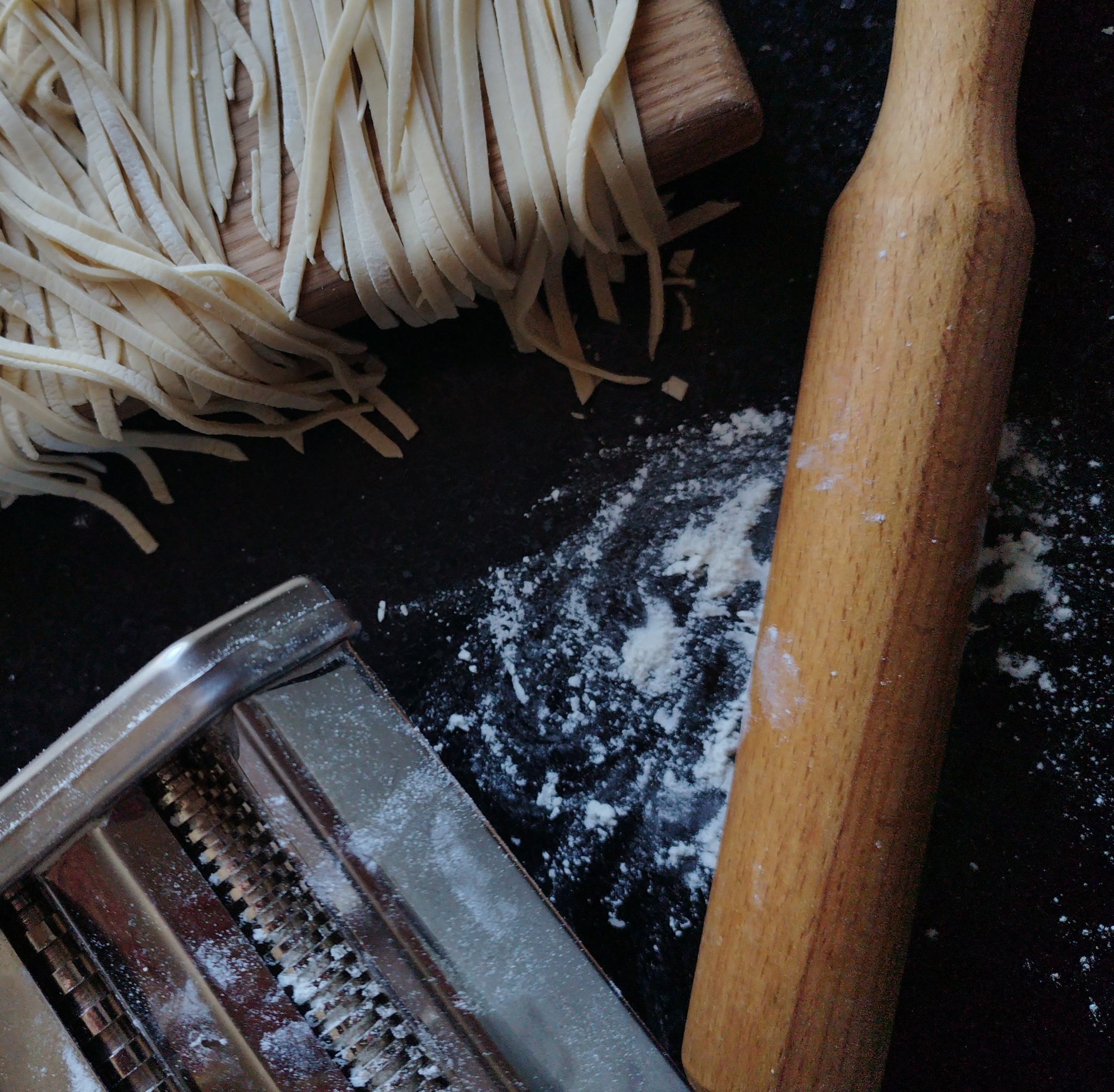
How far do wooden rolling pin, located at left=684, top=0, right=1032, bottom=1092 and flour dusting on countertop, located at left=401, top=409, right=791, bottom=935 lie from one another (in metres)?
0.23

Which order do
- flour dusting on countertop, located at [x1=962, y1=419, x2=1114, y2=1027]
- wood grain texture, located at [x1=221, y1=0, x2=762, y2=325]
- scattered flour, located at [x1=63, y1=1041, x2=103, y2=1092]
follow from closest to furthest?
scattered flour, located at [x1=63, y1=1041, x2=103, y2=1092] < wood grain texture, located at [x1=221, y1=0, x2=762, y2=325] < flour dusting on countertop, located at [x1=962, y1=419, x2=1114, y2=1027]

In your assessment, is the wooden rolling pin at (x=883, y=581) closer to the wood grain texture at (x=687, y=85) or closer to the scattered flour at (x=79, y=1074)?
the wood grain texture at (x=687, y=85)

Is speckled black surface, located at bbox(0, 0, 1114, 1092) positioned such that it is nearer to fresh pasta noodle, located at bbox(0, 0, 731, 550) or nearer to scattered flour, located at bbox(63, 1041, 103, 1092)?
fresh pasta noodle, located at bbox(0, 0, 731, 550)

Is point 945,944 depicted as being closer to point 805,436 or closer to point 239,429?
point 805,436

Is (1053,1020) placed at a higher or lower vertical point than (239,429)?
lower

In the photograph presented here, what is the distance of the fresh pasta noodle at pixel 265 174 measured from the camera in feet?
2.59

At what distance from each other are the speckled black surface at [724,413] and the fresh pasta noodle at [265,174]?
12 cm

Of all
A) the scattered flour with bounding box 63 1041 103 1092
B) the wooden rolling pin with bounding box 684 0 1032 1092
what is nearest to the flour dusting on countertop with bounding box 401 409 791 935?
the wooden rolling pin with bounding box 684 0 1032 1092

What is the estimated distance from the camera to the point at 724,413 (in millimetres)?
940

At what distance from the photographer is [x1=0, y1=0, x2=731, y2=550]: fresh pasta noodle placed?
2.59 feet

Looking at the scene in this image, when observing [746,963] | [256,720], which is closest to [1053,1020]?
[746,963]

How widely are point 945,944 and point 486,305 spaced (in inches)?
31.8

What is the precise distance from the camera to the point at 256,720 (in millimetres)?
647

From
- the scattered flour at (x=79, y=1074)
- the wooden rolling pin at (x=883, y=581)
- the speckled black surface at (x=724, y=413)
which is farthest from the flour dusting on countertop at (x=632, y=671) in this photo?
the scattered flour at (x=79, y=1074)
